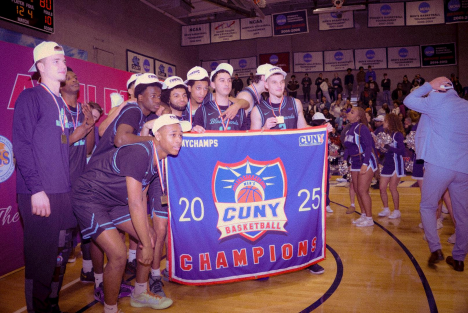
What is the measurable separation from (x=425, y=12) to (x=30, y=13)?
15.4 m

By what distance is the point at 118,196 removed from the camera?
2.93 m

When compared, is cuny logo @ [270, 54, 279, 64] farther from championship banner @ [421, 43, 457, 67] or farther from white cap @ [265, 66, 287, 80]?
white cap @ [265, 66, 287, 80]

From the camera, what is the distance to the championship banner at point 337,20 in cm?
1622

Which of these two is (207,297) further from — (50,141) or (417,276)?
(417,276)

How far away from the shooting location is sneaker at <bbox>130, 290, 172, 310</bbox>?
10.8ft

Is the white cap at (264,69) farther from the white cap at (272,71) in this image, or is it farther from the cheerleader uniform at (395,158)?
the cheerleader uniform at (395,158)

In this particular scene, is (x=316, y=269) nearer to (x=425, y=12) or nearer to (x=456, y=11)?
(x=456, y=11)

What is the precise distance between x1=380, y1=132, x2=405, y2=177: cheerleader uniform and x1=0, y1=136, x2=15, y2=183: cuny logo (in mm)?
6322

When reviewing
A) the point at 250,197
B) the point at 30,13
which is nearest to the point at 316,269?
the point at 250,197

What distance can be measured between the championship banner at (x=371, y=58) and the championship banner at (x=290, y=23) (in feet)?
19.2

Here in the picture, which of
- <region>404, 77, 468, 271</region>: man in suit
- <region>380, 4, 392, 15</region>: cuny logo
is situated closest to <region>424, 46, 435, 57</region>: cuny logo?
<region>380, 4, 392, 15</region>: cuny logo

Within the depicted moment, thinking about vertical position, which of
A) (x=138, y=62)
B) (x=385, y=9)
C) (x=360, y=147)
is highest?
(x=385, y=9)

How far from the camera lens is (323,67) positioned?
2106 cm

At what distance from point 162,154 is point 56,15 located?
38.7 ft
